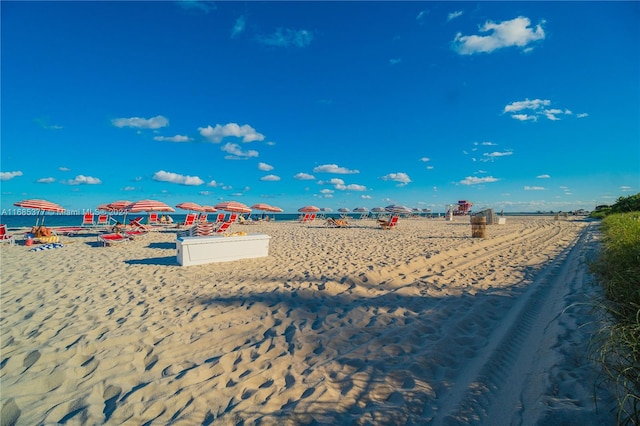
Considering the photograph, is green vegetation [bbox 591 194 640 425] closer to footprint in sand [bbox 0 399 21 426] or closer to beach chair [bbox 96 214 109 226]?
footprint in sand [bbox 0 399 21 426]

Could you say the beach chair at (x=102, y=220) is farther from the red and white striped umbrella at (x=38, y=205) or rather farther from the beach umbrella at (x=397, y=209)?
the beach umbrella at (x=397, y=209)

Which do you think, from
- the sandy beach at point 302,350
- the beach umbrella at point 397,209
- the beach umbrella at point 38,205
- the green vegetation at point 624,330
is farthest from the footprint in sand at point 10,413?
the beach umbrella at point 397,209

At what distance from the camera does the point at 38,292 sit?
504 cm

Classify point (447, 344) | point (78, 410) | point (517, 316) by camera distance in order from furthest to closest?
point (517, 316)
point (447, 344)
point (78, 410)

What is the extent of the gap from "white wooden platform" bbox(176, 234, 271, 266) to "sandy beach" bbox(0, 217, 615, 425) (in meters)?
1.20

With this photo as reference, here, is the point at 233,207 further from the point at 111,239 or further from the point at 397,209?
the point at 397,209

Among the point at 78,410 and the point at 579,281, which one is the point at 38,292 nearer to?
the point at 78,410

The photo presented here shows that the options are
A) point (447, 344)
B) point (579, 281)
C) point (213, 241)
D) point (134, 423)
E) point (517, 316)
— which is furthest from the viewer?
point (213, 241)

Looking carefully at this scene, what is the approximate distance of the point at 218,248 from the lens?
7344 millimetres

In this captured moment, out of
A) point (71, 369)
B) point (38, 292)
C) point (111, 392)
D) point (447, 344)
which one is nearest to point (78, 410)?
point (111, 392)

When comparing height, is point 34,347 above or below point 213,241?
below

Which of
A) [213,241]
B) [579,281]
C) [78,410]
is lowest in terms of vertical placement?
[78,410]

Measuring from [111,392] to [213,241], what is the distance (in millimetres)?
4992

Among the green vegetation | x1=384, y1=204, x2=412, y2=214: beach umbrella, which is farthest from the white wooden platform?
x1=384, y1=204, x2=412, y2=214: beach umbrella
